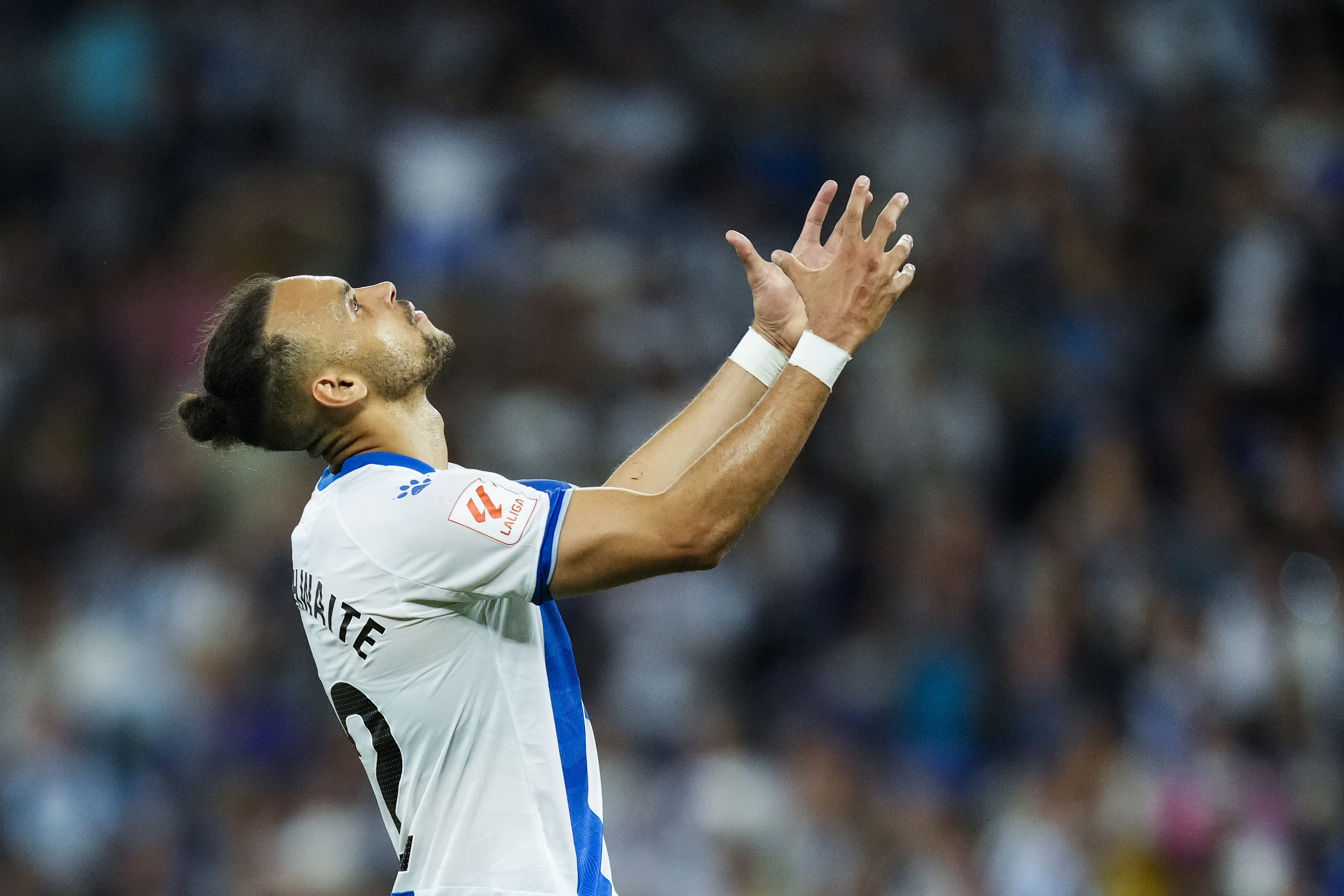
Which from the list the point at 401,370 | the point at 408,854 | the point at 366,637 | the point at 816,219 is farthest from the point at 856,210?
the point at 408,854

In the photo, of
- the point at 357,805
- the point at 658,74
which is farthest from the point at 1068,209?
the point at 357,805

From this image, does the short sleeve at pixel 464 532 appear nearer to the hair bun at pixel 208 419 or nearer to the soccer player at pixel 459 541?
the soccer player at pixel 459 541

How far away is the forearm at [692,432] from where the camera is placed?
4352 millimetres

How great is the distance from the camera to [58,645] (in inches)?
378

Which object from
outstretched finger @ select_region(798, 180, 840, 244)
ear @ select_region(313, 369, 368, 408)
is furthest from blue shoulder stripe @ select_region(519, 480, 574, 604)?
outstretched finger @ select_region(798, 180, 840, 244)

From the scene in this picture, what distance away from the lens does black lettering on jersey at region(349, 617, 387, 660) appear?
3684 millimetres

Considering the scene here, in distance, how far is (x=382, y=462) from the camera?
150 inches

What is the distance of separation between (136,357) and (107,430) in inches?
23.3

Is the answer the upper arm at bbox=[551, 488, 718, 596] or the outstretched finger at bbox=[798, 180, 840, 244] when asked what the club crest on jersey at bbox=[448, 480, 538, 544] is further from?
the outstretched finger at bbox=[798, 180, 840, 244]

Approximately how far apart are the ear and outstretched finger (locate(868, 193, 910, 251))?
125 cm

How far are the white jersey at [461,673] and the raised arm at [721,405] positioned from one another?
0.57m

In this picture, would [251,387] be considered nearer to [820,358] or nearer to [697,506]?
[697,506]

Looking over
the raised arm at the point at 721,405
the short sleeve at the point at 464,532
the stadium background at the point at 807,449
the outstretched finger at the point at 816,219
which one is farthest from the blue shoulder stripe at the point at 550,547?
the stadium background at the point at 807,449

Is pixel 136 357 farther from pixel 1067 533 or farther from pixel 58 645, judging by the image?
pixel 1067 533
